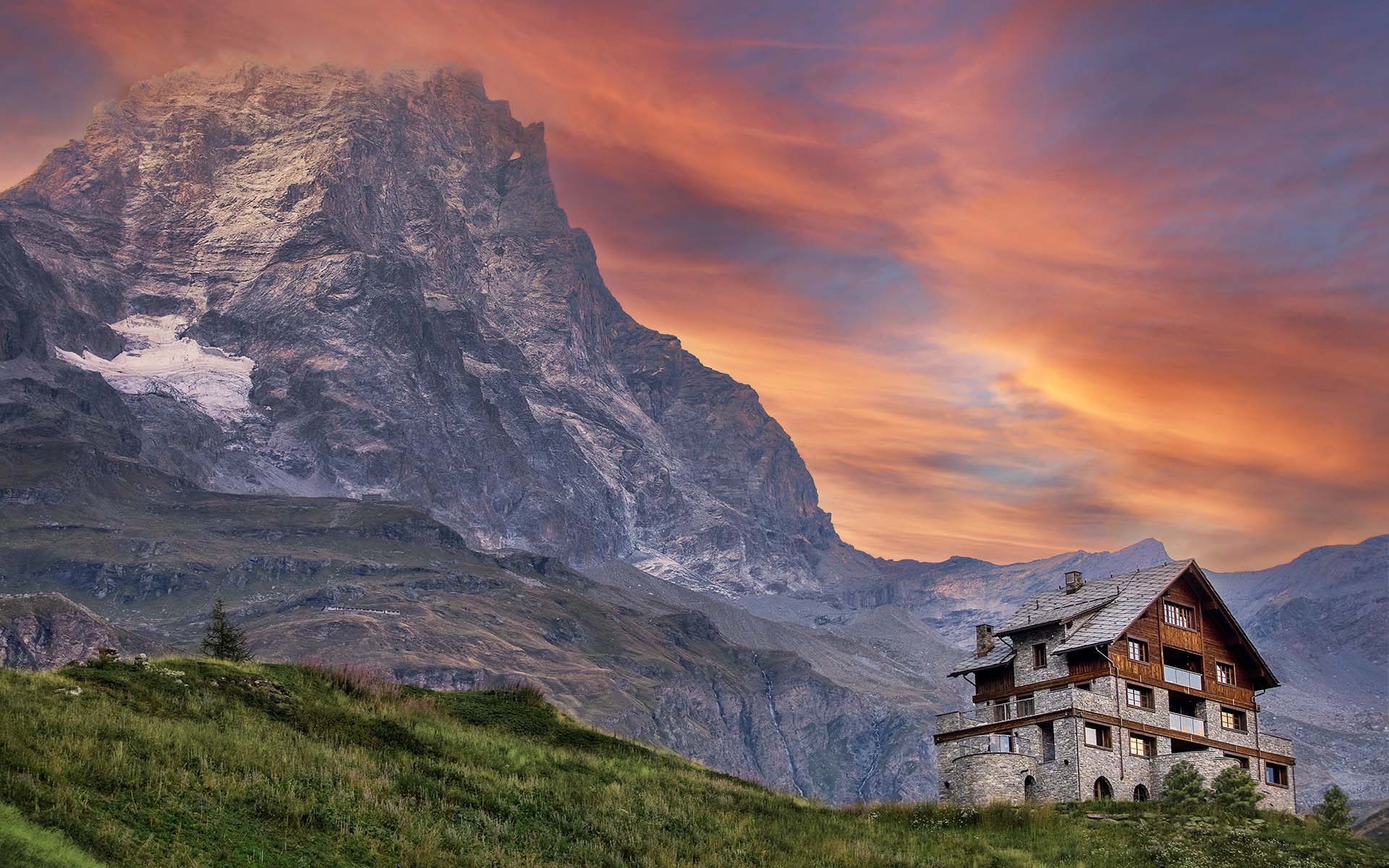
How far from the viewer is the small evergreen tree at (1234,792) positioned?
61969 mm

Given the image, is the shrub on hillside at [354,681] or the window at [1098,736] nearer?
the shrub on hillside at [354,681]

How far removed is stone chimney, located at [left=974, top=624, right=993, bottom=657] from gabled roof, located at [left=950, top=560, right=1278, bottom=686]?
5.83 feet

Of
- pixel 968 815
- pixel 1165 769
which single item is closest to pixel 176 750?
pixel 968 815

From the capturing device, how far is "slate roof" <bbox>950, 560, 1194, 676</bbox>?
252ft

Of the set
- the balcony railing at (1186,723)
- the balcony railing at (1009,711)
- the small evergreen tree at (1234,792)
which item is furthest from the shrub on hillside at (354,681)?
the balcony railing at (1186,723)

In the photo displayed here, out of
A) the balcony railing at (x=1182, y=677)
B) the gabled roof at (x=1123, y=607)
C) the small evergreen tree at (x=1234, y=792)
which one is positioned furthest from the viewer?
the balcony railing at (x=1182, y=677)

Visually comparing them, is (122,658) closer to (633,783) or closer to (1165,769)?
(633,783)

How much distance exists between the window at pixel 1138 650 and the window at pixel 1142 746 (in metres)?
4.36

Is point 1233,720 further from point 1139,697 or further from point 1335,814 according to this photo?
point 1335,814

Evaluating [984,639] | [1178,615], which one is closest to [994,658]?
[984,639]

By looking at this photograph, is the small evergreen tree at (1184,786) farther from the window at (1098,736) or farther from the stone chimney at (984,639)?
the stone chimney at (984,639)

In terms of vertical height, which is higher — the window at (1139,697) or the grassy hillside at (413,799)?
the window at (1139,697)

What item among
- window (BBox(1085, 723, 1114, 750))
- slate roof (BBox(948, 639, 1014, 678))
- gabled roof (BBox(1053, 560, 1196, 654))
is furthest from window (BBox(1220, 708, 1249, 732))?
slate roof (BBox(948, 639, 1014, 678))

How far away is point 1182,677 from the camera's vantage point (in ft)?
260
